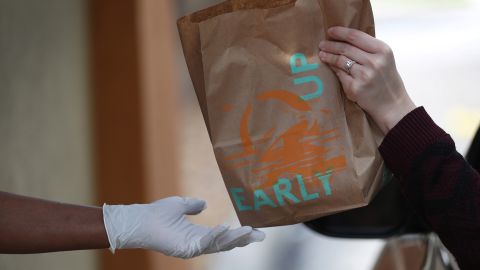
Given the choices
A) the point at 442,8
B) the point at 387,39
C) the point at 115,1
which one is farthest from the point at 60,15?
the point at 442,8

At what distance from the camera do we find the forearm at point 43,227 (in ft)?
5.10

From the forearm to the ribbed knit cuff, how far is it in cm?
61

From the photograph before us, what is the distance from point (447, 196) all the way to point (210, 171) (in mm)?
3995

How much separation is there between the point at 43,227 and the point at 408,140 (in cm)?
75

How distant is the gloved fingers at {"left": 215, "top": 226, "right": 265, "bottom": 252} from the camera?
159cm

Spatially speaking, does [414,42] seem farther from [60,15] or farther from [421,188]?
[421,188]

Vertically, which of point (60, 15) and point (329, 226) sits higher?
point (60, 15)

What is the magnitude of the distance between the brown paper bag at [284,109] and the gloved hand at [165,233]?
3.5 inches

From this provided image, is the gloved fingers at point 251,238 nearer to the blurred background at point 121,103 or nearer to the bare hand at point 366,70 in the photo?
the bare hand at point 366,70

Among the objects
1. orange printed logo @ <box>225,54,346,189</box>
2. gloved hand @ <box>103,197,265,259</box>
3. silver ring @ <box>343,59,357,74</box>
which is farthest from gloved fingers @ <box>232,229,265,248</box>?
silver ring @ <box>343,59,357,74</box>

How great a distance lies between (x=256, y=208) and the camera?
1605 millimetres

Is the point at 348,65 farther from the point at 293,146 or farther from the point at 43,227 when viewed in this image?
the point at 43,227

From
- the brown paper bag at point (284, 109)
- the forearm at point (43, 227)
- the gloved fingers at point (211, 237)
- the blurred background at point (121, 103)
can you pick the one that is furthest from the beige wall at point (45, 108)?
the brown paper bag at point (284, 109)

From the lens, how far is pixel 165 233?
1625 millimetres
